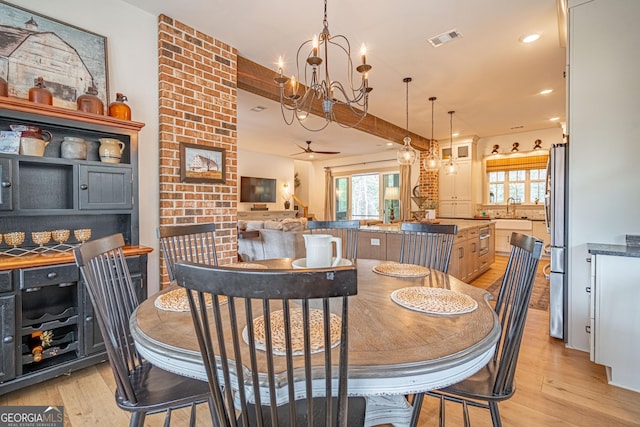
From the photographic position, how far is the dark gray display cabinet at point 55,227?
5.57 feet

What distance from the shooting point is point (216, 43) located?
2.82 m

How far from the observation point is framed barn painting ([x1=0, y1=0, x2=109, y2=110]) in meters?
1.86

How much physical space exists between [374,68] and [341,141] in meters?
3.61

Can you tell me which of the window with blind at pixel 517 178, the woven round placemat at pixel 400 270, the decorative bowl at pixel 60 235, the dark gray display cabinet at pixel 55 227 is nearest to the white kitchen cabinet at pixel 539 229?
the window with blind at pixel 517 178

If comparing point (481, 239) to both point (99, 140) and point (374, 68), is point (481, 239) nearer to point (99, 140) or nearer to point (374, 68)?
point (374, 68)

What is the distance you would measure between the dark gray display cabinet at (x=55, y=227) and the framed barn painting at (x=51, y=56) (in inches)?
9.9

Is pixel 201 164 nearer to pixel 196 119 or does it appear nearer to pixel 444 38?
pixel 196 119

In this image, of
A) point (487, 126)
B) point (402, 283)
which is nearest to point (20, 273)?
point (402, 283)

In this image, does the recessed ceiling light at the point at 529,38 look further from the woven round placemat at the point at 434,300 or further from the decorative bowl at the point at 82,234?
the decorative bowl at the point at 82,234

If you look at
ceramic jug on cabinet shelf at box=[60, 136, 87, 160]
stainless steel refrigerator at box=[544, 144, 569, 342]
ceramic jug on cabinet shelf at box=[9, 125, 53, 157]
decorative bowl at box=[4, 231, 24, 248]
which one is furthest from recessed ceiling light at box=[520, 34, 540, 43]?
decorative bowl at box=[4, 231, 24, 248]

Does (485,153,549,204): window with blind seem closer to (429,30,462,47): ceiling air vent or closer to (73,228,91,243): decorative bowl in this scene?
(429,30,462,47): ceiling air vent

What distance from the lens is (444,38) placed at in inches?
112

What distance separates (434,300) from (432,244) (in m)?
1.07

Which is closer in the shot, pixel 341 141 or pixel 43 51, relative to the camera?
pixel 43 51
